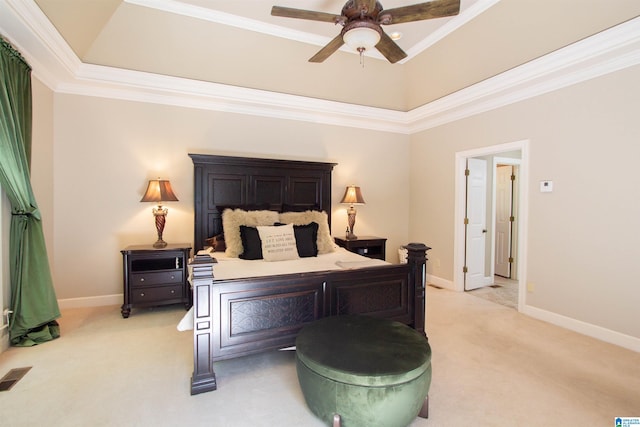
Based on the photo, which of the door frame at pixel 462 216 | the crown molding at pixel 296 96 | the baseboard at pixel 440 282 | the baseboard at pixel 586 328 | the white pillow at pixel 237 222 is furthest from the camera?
the baseboard at pixel 440 282

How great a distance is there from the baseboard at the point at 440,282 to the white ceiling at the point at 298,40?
9.18ft

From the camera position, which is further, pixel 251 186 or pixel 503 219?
pixel 503 219

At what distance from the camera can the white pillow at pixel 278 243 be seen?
3.19m

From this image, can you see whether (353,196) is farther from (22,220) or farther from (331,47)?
(22,220)

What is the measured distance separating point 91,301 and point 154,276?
1.01m

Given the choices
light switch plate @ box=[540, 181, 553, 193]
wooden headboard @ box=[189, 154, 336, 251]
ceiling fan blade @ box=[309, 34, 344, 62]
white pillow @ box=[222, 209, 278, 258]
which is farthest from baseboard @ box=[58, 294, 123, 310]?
light switch plate @ box=[540, 181, 553, 193]

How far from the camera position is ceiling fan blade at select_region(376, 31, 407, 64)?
237 centimetres

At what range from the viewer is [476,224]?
14.9ft

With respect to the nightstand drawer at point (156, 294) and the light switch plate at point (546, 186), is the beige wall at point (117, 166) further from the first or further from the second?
the light switch plate at point (546, 186)

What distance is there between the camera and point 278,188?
13.9 ft

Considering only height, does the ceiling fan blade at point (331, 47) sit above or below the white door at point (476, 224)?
above

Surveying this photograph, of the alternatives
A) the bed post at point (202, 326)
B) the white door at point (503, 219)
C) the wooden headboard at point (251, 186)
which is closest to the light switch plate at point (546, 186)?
the white door at point (503, 219)

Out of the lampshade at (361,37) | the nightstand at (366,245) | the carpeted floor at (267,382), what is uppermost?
the lampshade at (361,37)

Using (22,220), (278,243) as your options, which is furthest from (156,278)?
(278,243)
